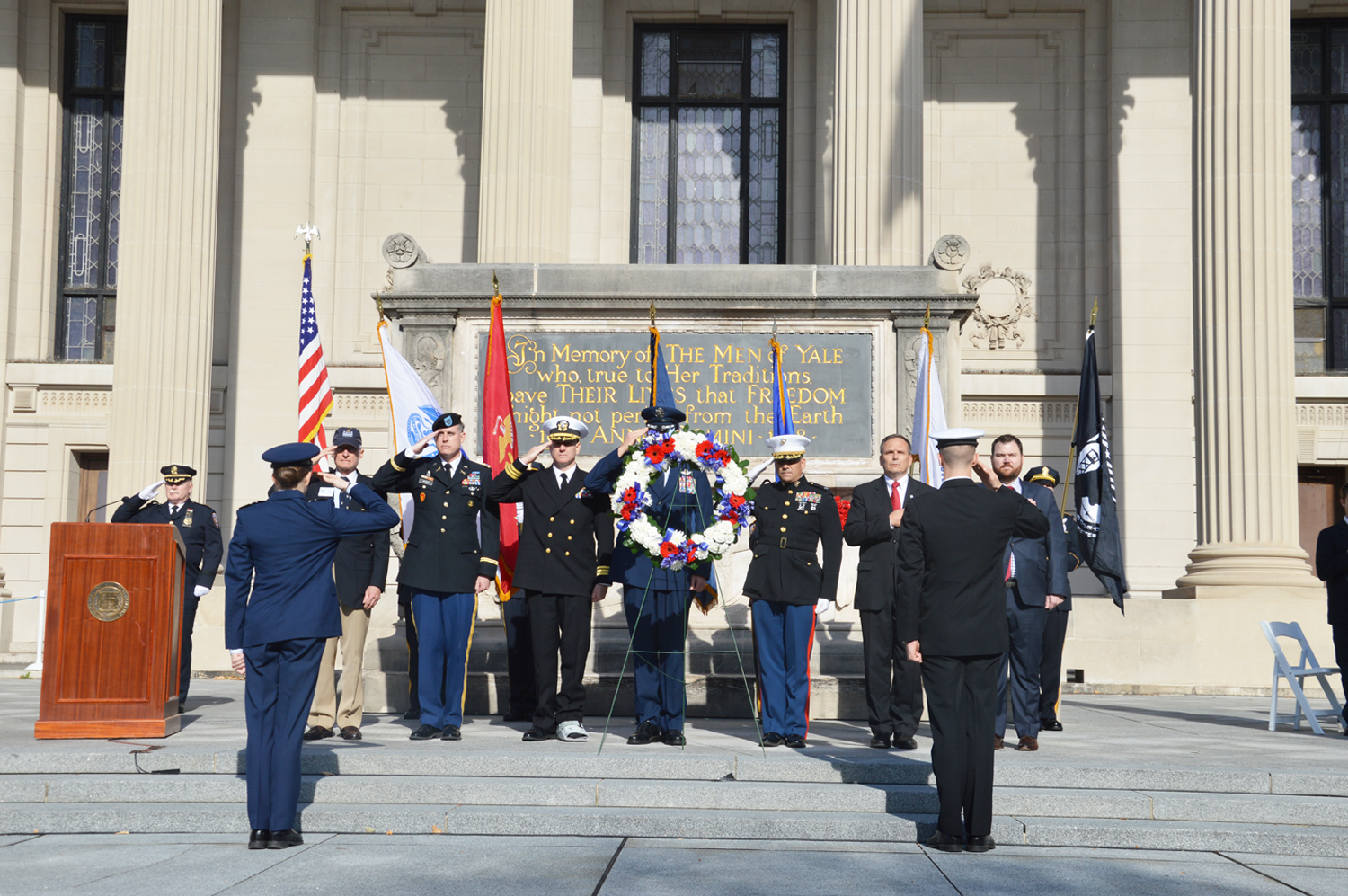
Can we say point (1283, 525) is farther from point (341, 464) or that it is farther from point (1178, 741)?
point (341, 464)

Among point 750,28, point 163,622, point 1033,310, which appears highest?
point 750,28

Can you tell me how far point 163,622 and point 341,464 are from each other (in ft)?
5.44

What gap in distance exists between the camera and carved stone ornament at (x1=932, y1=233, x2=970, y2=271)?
11188 mm

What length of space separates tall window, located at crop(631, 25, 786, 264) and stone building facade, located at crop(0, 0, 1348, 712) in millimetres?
52

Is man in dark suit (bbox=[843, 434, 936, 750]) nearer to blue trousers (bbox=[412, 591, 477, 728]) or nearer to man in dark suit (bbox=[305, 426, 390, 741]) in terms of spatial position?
blue trousers (bbox=[412, 591, 477, 728])

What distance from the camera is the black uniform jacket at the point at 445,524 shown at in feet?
29.4

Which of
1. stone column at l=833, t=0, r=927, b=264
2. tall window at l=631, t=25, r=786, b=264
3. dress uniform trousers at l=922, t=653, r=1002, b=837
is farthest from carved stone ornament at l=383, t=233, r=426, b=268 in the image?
tall window at l=631, t=25, r=786, b=264

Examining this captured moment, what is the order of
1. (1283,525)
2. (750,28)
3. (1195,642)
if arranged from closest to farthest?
(1195,642)
(1283,525)
(750,28)

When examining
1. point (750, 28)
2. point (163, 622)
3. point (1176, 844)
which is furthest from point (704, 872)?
point (750, 28)

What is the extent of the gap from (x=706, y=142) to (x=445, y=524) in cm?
1561

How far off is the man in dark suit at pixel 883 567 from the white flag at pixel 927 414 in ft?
4.35

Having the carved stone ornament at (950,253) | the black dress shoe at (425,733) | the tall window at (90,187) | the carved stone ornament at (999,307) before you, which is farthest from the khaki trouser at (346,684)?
the tall window at (90,187)

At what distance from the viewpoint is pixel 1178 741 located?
945cm

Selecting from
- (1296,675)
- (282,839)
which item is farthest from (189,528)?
(1296,675)
